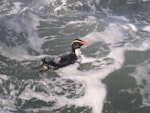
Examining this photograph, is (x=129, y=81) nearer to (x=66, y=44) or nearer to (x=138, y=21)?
(x=66, y=44)

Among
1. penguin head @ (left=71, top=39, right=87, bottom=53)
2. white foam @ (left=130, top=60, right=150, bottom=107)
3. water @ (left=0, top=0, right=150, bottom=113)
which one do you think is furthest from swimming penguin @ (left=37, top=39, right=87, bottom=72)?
white foam @ (left=130, top=60, right=150, bottom=107)

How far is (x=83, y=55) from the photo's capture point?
1060 cm

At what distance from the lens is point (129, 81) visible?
9.20 metres

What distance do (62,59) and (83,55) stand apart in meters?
0.91

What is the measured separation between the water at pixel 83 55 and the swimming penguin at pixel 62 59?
0.49ft

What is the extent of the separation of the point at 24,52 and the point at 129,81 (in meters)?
3.22

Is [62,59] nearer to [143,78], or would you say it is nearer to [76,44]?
[76,44]

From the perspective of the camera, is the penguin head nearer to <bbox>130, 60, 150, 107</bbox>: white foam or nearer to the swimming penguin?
the swimming penguin

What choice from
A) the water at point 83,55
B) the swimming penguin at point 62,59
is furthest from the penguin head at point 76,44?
the water at point 83,55

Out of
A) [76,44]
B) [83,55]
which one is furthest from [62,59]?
[83,55]

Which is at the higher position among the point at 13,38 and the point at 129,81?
the point at 13,38

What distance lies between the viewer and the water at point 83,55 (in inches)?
329

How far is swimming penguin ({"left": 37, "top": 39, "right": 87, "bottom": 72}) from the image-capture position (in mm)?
9492

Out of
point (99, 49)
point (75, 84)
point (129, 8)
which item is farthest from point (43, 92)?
point (129, 8)
